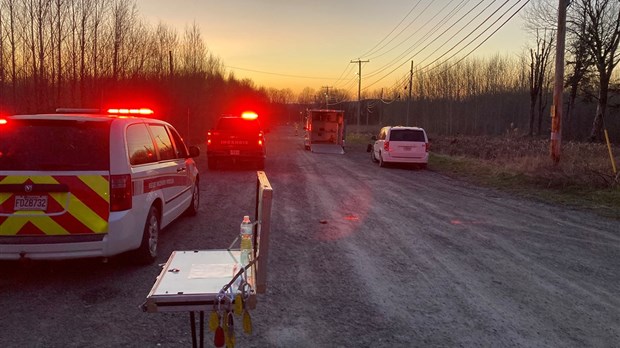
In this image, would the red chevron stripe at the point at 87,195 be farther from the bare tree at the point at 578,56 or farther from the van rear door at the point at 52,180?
the bare tree at the point at 578,56

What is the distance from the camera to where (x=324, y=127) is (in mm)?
30984

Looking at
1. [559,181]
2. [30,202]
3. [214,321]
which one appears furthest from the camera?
[559,181]

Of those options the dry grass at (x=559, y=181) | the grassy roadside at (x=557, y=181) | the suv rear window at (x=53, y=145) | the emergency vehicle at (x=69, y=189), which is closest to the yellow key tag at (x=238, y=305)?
the emergency vehicle at (x=69, y=189)

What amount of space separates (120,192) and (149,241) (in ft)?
2.97

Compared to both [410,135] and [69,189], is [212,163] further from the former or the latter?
[69,189]

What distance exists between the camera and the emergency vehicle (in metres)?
4.68

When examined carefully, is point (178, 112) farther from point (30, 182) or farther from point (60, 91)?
point (30, 182)

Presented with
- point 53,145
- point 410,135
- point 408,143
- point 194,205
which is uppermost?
point 410,135

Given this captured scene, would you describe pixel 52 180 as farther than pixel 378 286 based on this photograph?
No

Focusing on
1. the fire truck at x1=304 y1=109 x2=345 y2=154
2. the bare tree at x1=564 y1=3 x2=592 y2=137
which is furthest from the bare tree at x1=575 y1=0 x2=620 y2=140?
the fire truck at x1=304 y1=109 x2=345 y2=154

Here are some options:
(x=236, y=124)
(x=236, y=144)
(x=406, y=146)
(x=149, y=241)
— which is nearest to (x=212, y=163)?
(x=236, y=144)

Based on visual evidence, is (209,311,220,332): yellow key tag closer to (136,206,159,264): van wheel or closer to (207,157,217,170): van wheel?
(136,206,159,264): van wheel

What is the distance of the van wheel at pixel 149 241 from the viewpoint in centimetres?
547

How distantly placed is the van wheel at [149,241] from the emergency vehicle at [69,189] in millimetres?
24
